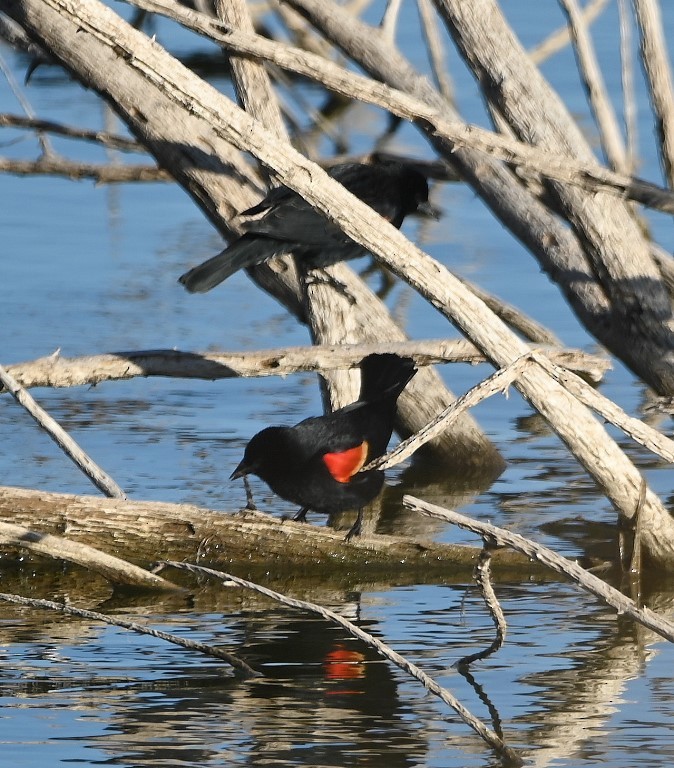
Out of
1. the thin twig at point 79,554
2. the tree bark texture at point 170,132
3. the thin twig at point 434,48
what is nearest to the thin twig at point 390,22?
the thin twig at point 434,48

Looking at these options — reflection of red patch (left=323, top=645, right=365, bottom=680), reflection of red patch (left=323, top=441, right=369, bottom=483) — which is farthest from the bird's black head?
reflection of red patch (left=323, top=645, right=365, bottom=680)

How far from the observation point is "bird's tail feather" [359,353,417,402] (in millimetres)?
6027

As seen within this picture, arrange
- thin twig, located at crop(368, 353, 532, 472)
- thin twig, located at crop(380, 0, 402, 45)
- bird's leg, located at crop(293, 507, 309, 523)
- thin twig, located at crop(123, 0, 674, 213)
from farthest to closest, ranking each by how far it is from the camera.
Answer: thin twig, located at crop(380, 0, 402, 45), bird's leg, located at crop(293, 507, 309, 523), thin twig, located at crop(123, 0, 674, 213), thin twig, located at crop(368, 353, 532, 472)

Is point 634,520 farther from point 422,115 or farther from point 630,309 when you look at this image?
point 422,115

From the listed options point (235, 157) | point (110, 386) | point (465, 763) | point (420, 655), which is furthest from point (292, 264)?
point (465, 763)

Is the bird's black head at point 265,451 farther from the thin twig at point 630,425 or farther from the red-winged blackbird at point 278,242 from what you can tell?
the thin twig at point 630,425

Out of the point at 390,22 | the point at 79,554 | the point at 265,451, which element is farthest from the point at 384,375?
the point at 390,22

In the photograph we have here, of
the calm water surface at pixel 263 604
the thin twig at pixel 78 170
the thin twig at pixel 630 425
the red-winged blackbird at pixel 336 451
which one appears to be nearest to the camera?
the calm water surface at pixel 263 604

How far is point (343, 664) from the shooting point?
487cm

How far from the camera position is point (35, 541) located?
546cm

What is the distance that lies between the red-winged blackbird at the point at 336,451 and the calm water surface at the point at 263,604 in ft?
1.30

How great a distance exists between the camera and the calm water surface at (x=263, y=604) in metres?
4.23

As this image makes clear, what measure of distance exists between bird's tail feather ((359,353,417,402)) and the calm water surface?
687 millimetres

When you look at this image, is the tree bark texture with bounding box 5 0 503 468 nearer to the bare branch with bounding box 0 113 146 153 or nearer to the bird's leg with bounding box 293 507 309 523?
the bird's leg with bounding box 293 507 309 523
